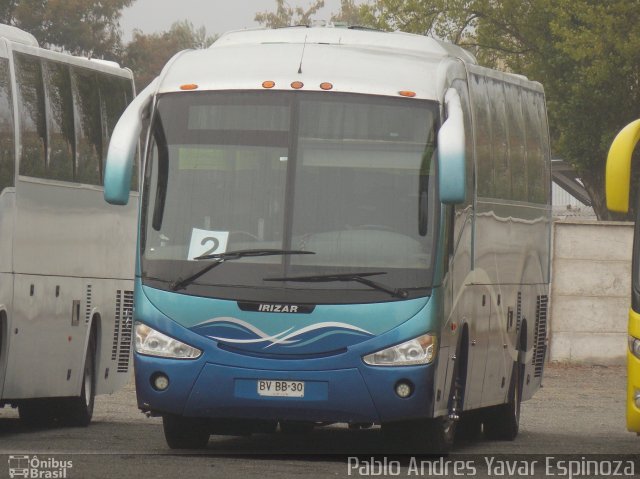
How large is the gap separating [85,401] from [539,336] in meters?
4.79

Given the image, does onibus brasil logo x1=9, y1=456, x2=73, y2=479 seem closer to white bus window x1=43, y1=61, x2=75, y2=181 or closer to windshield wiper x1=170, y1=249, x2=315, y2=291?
windshield wiper x1=170, y1=249, x2=315, y2=291

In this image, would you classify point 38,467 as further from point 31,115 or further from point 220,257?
point 31,115

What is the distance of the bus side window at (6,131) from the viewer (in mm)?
15539

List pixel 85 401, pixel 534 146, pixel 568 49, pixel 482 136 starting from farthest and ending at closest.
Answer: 1. pixel 568 49
2. pixel 534 146
3. pixel 85 401
4. pixel 482 136

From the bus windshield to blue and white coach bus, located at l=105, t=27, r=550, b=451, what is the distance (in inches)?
0.4

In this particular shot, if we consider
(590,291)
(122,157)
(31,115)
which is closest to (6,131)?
(31,115)

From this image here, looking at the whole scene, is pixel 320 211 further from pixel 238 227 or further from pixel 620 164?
pixel 620 164

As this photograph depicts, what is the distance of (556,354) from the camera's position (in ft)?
97.6

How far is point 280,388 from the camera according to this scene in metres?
13.3

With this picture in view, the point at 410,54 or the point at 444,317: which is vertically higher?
the point at 410,54

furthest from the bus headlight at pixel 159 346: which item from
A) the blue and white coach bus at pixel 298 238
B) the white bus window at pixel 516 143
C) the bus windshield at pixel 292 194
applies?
the white bus window at pixel 516 143

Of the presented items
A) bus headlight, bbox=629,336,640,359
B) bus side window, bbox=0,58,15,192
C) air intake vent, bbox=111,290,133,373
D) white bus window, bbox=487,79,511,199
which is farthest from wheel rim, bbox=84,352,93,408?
bus headlight, bbox=629,336,640,359

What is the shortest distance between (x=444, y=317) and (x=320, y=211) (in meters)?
1.19

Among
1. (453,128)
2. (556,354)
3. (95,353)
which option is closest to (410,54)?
(453,128)
